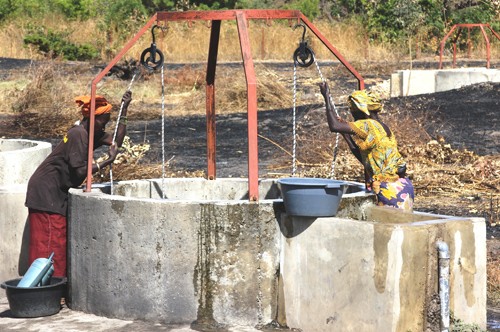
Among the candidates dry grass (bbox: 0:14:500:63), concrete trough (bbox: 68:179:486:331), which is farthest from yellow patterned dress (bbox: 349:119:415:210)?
dry grass (bbox: 0:14:500:63)

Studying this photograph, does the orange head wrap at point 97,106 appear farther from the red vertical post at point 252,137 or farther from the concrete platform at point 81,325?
the concrete platform at point 81,325

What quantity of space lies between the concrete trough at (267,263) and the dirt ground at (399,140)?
1512 millimetres

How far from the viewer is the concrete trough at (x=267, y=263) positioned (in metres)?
6.30

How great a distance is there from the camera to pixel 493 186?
1277 centimetres

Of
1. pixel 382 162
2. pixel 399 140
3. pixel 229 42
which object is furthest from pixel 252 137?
pixel 229 42

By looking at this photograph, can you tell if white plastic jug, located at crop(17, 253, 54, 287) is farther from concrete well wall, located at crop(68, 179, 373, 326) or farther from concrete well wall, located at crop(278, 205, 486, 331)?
concrete well wall, located at crop(278, 205, 486, 331)

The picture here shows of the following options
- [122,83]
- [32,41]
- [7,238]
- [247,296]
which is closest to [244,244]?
[247,296]

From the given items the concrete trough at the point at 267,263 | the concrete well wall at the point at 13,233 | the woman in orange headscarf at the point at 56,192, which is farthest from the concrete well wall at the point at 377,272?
the concrete well wall at the point at 13,233

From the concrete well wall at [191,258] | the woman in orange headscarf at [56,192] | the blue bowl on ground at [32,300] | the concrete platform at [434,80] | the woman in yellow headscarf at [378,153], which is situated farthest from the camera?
the concrete platform at [434,80]

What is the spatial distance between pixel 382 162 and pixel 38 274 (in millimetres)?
2520

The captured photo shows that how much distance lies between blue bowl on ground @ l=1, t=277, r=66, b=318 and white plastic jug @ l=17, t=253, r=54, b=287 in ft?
0.28

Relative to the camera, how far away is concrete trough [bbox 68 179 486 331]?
20.7 ft

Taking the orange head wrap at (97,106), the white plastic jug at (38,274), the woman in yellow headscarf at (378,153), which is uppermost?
the orange head wrap at (97,106)

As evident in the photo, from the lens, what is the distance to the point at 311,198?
663 cm
